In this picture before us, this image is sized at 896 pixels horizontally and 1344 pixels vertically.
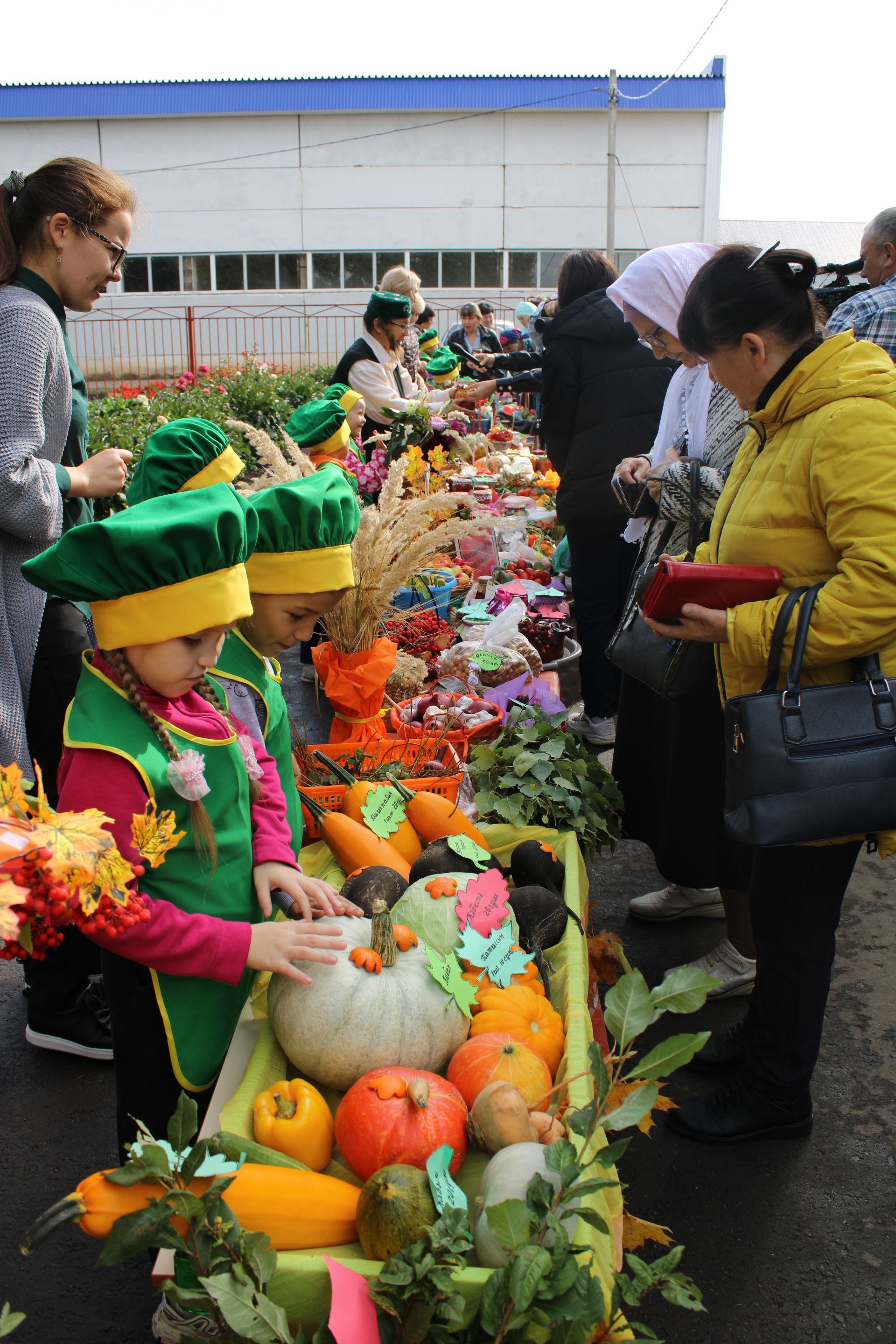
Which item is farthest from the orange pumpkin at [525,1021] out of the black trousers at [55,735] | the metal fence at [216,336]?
the metal fence at [216,336]

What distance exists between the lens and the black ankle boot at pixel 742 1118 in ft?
6.88

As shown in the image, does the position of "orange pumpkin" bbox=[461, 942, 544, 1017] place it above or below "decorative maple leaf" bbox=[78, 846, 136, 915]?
below

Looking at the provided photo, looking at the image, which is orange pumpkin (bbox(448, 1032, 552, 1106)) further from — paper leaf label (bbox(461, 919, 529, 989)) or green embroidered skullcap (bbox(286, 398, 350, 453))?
green embroidered skullcap (bbox(286, 398, 350, 453))

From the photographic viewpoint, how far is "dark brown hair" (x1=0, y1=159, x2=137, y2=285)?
6.86ft

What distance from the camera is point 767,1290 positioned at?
1784 millimetres

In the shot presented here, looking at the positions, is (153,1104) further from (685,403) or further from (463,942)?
(685,403)

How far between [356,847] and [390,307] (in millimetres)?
3746

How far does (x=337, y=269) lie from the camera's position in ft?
88.9

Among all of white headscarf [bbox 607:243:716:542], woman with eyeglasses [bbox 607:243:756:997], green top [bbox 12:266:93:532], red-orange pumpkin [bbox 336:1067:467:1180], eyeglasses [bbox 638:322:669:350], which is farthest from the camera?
eyeglasses [bbox 638:322:669:350]

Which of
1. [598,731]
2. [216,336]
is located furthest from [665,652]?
[216,336]

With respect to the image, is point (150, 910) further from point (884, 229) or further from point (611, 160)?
point (611, 160)

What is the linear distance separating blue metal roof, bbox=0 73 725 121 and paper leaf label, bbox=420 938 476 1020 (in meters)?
29.2

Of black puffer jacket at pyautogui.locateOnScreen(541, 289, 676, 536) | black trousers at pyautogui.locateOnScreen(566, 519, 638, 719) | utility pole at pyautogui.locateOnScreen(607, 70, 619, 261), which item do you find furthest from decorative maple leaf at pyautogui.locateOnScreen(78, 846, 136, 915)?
utility pole at pyautogui.locateOnScreen(607, 70, 619, 261)

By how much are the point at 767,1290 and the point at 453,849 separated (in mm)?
1014
